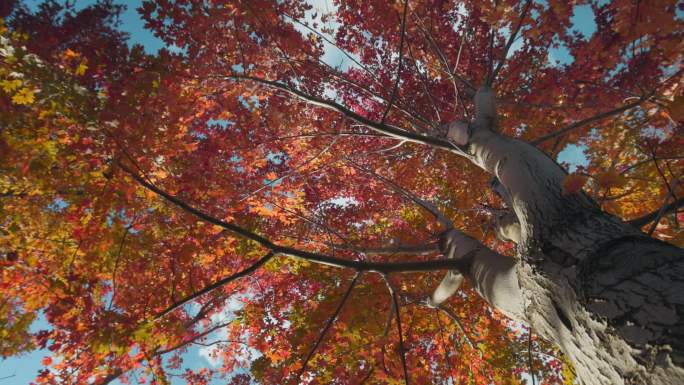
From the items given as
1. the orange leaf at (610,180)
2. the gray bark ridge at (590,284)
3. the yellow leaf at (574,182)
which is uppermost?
the yellow leaf at (574,182)

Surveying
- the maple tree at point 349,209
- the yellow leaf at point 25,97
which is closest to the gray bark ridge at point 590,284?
the maple tree at point 349,209

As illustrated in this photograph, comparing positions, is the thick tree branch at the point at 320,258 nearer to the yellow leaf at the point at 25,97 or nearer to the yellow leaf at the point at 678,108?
the yellow leaf at the point at 678,108

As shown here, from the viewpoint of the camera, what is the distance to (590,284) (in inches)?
47.9

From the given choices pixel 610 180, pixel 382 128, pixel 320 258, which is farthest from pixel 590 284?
pixel 382 128

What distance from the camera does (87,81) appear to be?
3.72 m

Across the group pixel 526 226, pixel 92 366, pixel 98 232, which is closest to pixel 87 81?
pixel 98 232

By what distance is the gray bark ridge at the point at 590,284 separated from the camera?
0.97m

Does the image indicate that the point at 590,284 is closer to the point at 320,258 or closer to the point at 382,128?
the point at 320,258

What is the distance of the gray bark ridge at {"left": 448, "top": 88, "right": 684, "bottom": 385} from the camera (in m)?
0.97

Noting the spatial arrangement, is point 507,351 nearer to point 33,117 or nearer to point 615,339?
point 615,339

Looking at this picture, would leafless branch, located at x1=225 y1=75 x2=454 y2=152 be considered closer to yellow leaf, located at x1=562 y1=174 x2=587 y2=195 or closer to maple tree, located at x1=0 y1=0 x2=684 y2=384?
maple tree, located at x1=0 y1=0 x2=684 y2=384

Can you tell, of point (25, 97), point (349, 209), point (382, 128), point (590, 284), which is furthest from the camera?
point (349, 209)

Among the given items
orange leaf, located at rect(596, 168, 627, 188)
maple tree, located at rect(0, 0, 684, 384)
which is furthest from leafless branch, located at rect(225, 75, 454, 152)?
orange leaf, located at rect(596, 168, 627, 188)

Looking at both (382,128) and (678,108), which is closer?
(678,108)
